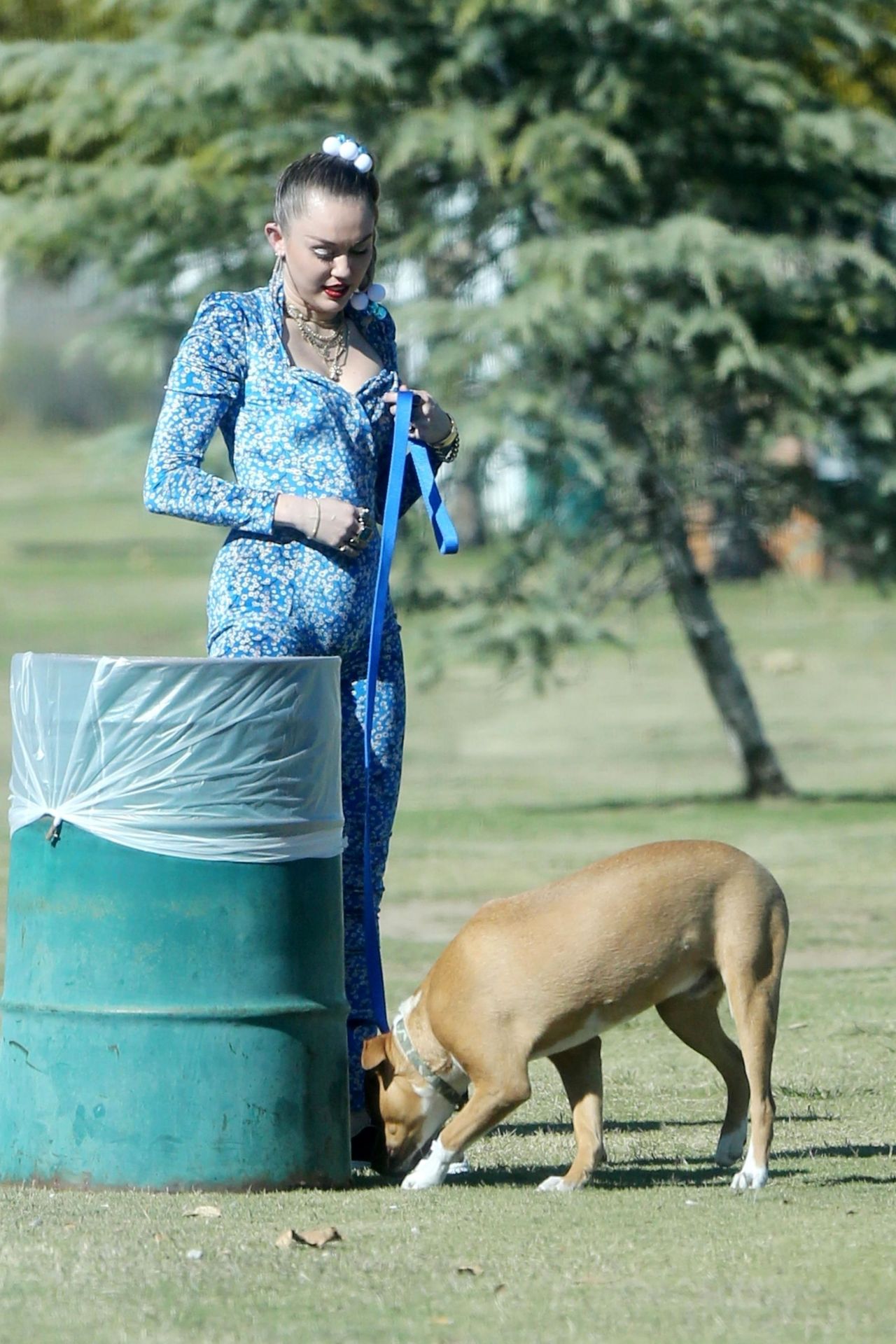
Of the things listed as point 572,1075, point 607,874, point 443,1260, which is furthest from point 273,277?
point 443,1260

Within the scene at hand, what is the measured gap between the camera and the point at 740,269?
13.1m

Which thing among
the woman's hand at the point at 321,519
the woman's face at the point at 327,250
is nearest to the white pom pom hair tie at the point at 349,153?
the woman's face at the point at 327,250

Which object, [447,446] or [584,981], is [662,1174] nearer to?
[584,981]

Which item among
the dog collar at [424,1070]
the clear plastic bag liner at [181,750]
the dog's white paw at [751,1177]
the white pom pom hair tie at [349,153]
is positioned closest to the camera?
the clear plastic bag liner at [181,750]

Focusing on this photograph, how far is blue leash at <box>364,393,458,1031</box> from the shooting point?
16.8 feet

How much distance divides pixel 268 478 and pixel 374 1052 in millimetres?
1369

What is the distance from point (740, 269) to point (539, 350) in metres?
1.31

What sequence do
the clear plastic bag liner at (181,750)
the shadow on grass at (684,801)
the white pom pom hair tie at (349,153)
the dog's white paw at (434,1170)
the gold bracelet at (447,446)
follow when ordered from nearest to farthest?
the clear plastic bag liner at (181,750) < the dog's white paw at (434,1170) < the white pom pom hair tie at (349,153) < the gold bracelet at (447,446) < the shadow on grass at (684,801)

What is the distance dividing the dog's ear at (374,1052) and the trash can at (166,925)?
0.36 meters

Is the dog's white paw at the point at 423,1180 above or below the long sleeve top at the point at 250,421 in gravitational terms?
below

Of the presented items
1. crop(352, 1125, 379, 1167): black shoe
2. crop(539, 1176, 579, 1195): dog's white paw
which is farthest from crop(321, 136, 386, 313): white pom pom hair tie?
crop(539, 1176, 579, 1195): dog's white paw

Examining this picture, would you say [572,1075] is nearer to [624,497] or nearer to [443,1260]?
[443,1260]

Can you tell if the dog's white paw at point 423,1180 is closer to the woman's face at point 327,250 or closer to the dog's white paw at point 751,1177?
the dog's white paw at point 751,1177

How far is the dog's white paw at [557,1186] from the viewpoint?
4.82m
